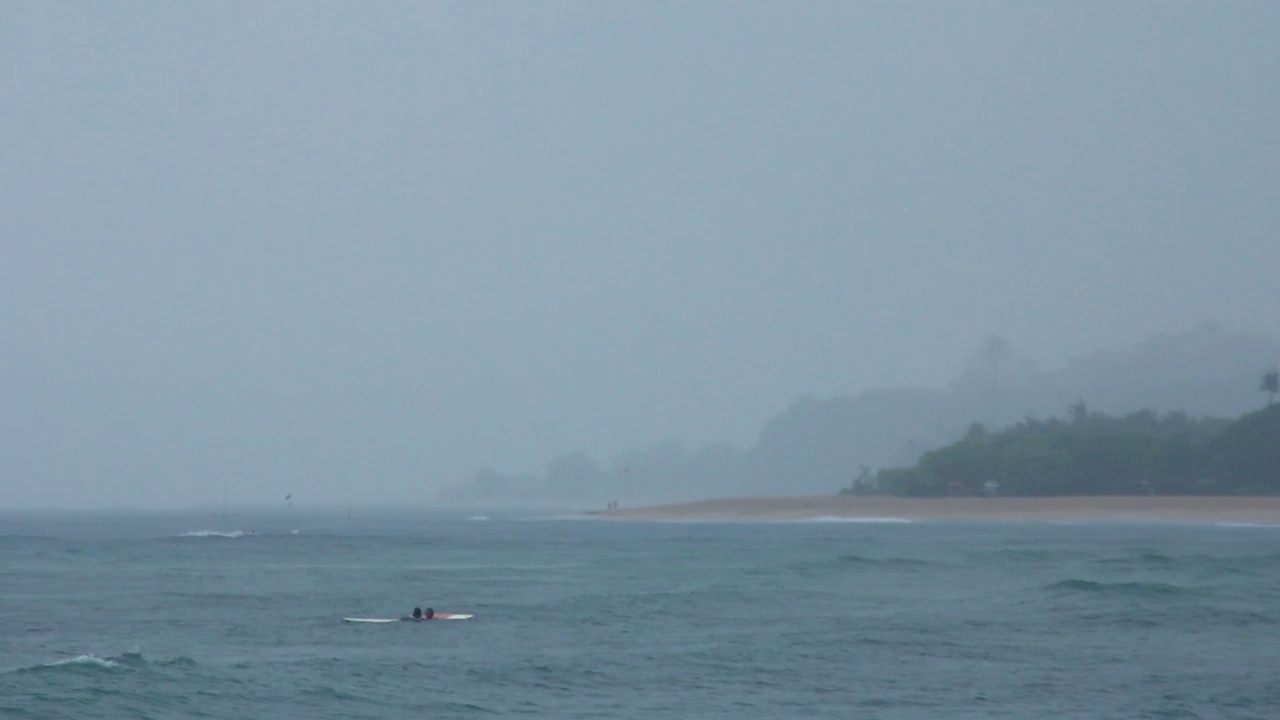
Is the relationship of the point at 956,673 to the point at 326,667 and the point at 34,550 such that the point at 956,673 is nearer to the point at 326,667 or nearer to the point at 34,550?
the point at 326,667

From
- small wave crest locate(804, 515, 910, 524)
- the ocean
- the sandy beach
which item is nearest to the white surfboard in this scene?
the ocean

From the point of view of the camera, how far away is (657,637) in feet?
101

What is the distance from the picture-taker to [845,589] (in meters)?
41.2

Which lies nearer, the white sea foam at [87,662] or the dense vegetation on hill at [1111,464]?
the white sea foam at [87,662]

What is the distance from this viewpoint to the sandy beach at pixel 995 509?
92.6 metres

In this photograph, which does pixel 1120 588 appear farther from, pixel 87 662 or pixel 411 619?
pixel 87 662

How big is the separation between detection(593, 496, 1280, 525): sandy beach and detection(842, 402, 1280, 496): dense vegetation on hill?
3.25 metres

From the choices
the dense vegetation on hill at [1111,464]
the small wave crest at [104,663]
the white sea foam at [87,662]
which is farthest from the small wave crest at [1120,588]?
the dense vegetation on hill at [1111,464]

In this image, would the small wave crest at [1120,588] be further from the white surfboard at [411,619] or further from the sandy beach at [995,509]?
the sandy beach at [995,509]

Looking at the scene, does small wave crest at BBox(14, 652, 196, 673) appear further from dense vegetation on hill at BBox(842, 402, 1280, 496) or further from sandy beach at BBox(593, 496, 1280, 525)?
dense vegetation on hill at BBox(842, 402, 1280, 496)

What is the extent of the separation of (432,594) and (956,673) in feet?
59.0

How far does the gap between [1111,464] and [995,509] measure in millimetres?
10121

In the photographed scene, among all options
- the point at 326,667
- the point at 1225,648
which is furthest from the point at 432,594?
the point at 1225,648

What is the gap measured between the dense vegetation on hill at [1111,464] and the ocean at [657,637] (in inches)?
1996
